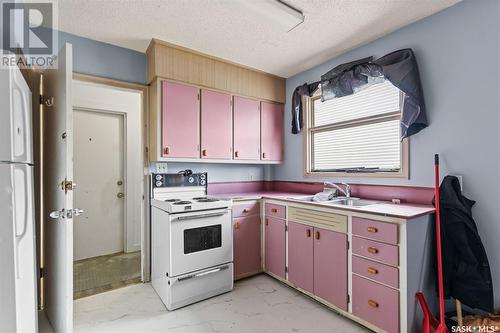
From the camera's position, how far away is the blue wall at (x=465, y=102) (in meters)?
1.84

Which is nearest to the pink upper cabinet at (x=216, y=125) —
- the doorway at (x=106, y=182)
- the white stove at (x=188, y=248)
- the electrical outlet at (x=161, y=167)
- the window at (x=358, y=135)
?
the electrical outlet at (x=161, y=167)

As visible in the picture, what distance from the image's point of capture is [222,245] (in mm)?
2580

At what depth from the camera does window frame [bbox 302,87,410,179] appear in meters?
2.33

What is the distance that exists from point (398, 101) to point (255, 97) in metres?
1.69

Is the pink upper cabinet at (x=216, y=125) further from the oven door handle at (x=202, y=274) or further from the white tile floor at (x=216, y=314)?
the white tile floor at (x=216, y=314)

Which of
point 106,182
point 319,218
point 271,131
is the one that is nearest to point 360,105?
point 271,131

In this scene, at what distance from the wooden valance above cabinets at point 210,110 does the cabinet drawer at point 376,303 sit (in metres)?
1.92

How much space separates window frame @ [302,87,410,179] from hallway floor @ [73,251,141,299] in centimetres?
250

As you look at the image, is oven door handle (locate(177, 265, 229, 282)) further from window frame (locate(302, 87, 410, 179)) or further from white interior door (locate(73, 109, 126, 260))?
white interior door (locate(73, 109, 126, 260))

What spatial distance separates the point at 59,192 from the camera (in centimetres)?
177

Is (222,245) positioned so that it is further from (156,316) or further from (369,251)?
(369,251)

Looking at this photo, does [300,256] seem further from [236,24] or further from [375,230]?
[236,24]

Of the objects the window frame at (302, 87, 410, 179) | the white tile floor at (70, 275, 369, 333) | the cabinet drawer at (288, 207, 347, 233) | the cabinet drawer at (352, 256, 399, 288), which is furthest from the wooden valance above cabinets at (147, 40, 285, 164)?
the cabinet drawer at (352, 256, 399, 288)

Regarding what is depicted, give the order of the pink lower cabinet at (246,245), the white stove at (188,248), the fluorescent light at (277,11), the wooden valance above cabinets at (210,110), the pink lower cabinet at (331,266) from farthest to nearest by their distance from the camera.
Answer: the pink lower cabinet at (246,245)
the wooden valance above cabinets at (210,110)
the white stove at (188,248)
the pink lower cabinet at (331,266)
the fluorescent light at (277,11)
